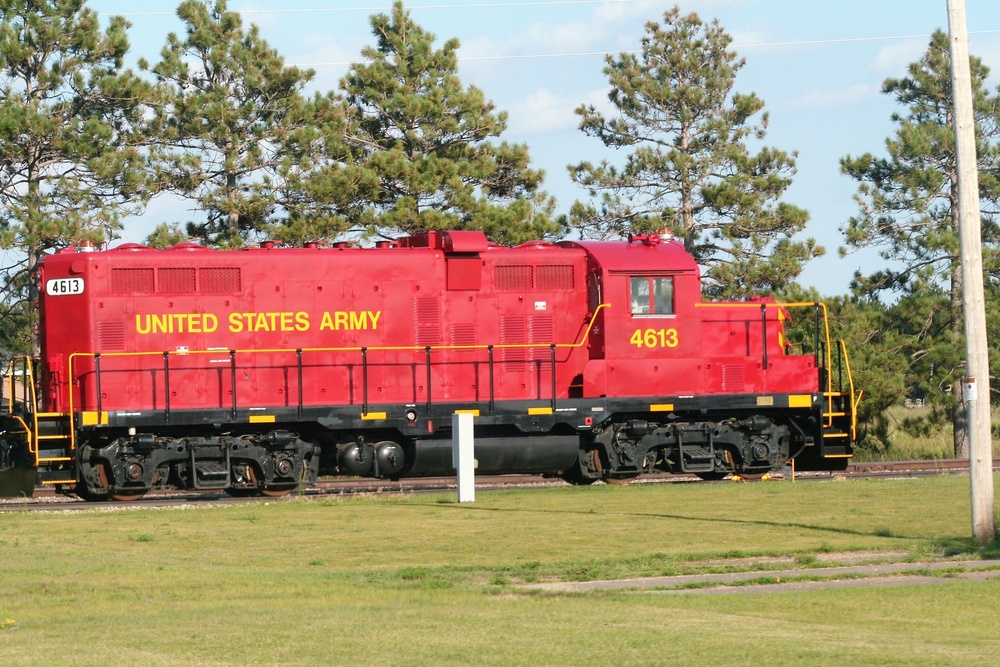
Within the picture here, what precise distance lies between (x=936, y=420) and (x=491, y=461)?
13839 mm

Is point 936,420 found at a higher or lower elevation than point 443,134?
lower

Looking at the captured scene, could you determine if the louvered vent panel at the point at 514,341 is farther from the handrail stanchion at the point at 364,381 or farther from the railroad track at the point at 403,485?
the handrail stanchion at the point at 364,381

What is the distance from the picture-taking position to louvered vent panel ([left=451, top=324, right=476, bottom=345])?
2031 cm

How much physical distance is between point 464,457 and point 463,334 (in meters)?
3.23

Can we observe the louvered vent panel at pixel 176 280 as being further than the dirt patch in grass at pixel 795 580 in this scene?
Yes

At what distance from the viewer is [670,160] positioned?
105ft

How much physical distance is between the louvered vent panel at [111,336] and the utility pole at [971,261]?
12.0 m

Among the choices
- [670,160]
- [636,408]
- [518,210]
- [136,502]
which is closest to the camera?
[136,502]

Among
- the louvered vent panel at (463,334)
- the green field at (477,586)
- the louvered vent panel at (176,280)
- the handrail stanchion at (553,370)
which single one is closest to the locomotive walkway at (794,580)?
the green field at (477,586)

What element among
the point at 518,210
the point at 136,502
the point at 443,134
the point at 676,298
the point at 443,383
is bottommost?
the point at 136,502

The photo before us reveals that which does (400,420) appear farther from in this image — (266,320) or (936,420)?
(936,420)

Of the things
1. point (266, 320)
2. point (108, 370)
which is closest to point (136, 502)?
point (108, 370)

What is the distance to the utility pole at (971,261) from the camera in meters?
12.1

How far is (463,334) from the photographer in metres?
20.4
